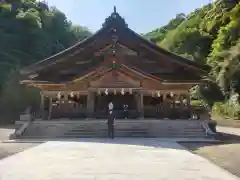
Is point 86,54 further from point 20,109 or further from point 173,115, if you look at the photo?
point 20,109

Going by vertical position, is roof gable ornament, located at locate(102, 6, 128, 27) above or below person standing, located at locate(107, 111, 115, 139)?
above

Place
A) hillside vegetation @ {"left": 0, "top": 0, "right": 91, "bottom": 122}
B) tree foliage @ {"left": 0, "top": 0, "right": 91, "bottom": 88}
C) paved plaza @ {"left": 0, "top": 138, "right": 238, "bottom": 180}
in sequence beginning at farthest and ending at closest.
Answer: tree foliage @ {"left": 0, "top": 0, "right": 91, "bottom": 88}
hillside vegetation @ {"left": 0, "top": 0, "right": 91, "bottom": 122}
paved plaza @ {"left": 0, "top": 138, "right": 238, "bottom": 180}

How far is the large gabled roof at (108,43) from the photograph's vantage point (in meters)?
21.8

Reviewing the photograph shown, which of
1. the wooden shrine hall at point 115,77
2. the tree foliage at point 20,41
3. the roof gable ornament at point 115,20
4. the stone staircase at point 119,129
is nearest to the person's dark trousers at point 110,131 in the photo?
the stone staircase at point 119,129

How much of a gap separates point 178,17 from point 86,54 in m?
57.5

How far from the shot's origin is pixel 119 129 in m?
18.2

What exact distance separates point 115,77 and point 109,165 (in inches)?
466

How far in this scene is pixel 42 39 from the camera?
39969 mm

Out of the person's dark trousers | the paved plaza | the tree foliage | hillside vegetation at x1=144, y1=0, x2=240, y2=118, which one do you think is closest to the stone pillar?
the person's dark trousers

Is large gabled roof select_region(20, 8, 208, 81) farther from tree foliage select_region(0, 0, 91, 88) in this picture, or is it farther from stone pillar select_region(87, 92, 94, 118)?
tree foliage select_region(0, 0, 91, 88)

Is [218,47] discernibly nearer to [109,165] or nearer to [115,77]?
[115,77]

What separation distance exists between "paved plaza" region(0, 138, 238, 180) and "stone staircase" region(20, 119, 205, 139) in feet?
18.3

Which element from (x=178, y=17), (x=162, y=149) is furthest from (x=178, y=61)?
(x=178, y=17)

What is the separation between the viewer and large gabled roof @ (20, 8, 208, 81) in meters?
21.8
